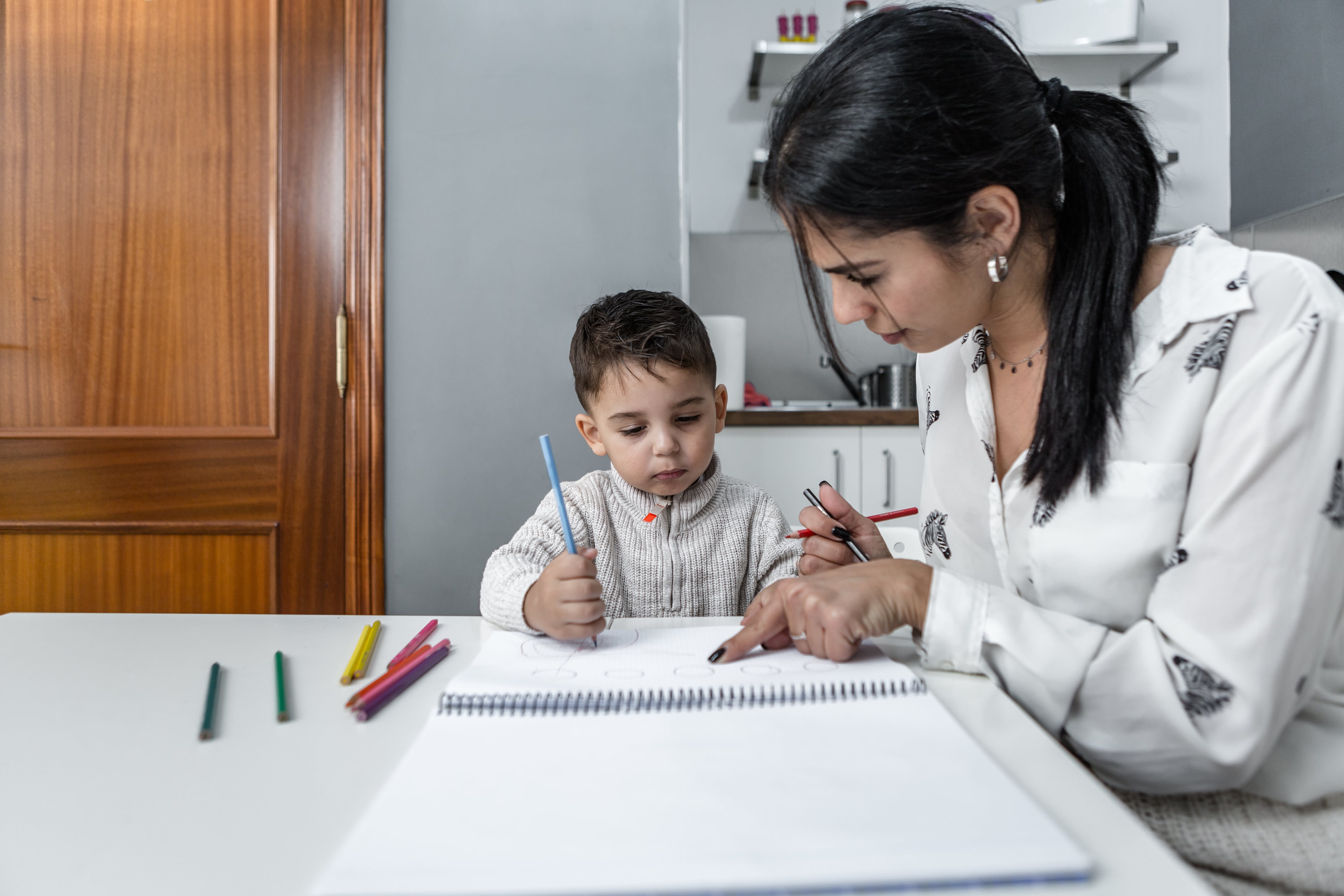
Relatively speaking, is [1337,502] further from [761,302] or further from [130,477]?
[761,302]

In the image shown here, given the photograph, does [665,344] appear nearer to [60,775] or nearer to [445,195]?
[60,775]

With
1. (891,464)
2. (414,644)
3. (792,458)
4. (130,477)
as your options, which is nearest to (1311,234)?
(891,464)

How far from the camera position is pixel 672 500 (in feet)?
3.72

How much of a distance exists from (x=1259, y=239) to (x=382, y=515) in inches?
118

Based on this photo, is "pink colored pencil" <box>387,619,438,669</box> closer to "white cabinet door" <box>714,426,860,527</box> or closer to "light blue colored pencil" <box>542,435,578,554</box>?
"light blue colored pencil" <box>542,435,578,554</box>

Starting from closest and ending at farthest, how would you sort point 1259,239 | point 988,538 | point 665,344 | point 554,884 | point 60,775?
point 554,884, point 60,775, point 988,538, point 665,344, point 1259,239

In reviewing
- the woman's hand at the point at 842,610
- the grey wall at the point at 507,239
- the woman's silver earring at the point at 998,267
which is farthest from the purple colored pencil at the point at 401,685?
the grey wall at the point at 507,239

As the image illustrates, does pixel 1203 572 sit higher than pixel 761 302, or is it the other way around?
pixel 761 302

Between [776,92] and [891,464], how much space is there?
147 cm

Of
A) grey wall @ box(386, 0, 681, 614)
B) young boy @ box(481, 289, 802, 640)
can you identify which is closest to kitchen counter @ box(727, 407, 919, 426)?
grey wall @ box(386, 0, 681, 614)

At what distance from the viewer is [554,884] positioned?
335 millimetres

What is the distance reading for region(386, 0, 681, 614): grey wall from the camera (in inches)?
74.9

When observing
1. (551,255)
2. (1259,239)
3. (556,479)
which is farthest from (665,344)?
(1259,239)

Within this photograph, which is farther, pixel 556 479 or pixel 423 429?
pixel 423 429
